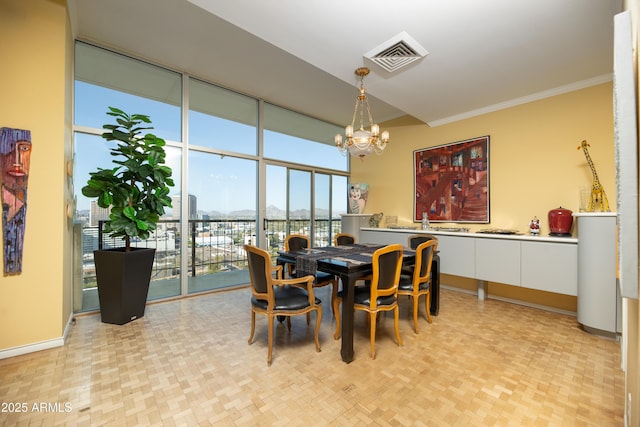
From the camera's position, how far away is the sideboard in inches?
119

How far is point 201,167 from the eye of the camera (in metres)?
4.04

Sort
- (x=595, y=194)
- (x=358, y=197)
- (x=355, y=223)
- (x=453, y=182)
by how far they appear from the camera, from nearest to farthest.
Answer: (x=595, y=194), (x=453, y=182), (x=355, y=223), (x=358, y=197)

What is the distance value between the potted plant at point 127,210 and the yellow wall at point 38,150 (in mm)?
389

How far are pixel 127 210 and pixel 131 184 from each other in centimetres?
30

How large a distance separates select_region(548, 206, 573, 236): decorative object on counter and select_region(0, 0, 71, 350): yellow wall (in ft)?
17.2

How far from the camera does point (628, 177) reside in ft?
3.13

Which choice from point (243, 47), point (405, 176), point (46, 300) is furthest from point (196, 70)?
point (405, 176)

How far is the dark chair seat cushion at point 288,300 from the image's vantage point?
7.36 ft

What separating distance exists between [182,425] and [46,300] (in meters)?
1.84

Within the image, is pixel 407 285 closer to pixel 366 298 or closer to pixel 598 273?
pixel 366 298

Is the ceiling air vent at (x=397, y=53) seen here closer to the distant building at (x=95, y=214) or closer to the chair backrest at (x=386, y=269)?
the chair backrest at (x=386, y=269)

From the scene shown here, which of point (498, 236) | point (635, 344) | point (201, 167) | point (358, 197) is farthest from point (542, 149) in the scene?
point (201, 167)

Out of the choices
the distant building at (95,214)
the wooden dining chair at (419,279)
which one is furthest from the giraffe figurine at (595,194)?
the distant building at (95,214)

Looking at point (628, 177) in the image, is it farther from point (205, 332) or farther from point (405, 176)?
point (405, 176)
